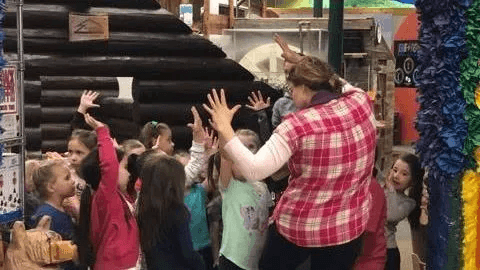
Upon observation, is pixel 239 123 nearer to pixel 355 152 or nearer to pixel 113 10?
pixel 113 10

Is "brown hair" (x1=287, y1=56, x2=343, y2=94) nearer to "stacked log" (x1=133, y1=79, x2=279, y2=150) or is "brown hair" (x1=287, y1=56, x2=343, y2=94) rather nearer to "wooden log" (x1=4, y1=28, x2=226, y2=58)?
"stacked log" (x1=133, y1=79, x2=279, y2=150)

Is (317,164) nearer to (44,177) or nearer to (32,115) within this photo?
(44,177)

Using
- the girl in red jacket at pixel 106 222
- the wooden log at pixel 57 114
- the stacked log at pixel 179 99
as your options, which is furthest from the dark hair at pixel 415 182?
the wooden log at pixel 57 114

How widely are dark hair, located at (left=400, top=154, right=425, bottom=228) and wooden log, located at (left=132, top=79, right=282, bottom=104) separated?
148 inches

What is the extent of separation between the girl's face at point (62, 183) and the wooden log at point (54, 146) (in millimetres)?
4122

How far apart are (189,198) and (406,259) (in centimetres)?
310

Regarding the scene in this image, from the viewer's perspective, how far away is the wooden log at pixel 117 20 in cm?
868

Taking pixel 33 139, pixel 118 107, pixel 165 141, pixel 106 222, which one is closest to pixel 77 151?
pixel 165 141

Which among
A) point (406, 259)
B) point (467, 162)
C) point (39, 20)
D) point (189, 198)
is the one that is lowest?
point (406, 259)

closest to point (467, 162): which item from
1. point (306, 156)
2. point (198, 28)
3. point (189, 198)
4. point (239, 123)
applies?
point (306, 156)

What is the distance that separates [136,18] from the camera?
8.91 meters

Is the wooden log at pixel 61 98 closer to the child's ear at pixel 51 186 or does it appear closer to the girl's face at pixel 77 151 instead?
the girl's face at pixel 77 151

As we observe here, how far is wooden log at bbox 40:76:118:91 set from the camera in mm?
8867

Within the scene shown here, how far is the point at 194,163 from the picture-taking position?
212 inches
